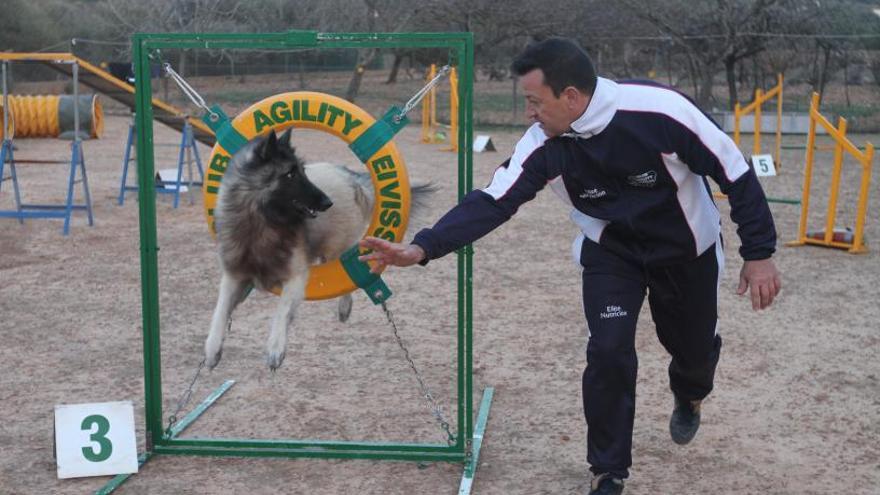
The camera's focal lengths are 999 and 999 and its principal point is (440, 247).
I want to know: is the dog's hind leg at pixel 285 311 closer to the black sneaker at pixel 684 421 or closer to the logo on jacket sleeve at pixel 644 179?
the logo on jacket sleeve at pixel 644 179

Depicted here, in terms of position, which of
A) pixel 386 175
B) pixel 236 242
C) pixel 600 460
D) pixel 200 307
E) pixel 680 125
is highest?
pixel 680 125

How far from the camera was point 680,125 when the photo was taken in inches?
133

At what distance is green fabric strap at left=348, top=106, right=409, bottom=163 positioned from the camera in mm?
4061

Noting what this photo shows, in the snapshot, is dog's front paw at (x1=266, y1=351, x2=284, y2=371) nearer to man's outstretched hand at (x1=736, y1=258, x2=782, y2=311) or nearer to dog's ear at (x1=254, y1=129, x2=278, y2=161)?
dog's ear at (x1=254, y1=129, x2=278, y2=161)

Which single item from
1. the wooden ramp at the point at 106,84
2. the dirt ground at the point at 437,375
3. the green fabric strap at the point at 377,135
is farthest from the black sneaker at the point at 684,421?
the wooden ramp at the point at 106,84

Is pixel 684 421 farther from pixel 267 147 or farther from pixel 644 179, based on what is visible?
pixel 267 147

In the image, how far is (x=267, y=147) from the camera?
3.94 m

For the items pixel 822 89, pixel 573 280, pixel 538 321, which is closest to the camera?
pixel 538 321

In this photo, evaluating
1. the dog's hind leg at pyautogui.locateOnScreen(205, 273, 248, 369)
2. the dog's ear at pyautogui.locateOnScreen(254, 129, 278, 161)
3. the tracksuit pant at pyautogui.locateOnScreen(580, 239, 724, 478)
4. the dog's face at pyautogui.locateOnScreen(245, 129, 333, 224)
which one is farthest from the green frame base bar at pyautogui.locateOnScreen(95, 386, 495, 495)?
the dog's ear at pyautogui.locateOnScreen(254, 129, 278, 161)

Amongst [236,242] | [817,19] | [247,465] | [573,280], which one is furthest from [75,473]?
[817,19]

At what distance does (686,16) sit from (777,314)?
808 inches

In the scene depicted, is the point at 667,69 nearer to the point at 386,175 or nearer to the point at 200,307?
the point at 200,307

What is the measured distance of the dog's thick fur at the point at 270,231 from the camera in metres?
3.93

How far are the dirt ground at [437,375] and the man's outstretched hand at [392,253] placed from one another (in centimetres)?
103
